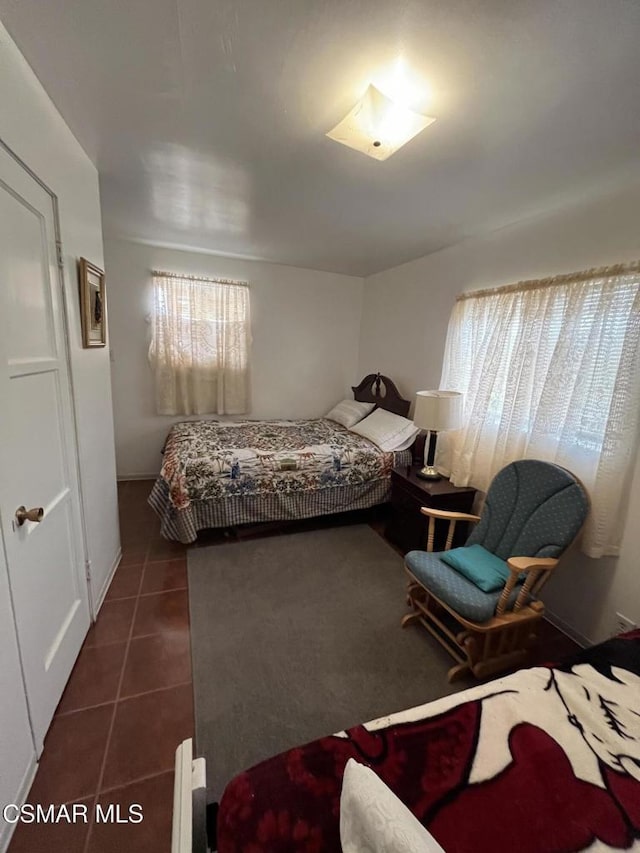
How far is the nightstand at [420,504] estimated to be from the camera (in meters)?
2.42

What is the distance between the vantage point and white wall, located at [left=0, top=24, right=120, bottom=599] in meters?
1.14

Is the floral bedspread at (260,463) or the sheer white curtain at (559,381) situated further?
the floral bedspread at (260,463)

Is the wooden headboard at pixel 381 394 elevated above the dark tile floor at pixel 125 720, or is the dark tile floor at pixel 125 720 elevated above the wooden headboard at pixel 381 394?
the wooden headboard at pixel 381 394

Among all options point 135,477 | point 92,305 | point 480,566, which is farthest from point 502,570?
point 135,477

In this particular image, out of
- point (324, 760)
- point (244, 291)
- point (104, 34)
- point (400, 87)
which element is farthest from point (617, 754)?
point (244, 291)

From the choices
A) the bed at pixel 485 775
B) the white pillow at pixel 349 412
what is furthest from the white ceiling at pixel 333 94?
the white pillow at pixel 349 412

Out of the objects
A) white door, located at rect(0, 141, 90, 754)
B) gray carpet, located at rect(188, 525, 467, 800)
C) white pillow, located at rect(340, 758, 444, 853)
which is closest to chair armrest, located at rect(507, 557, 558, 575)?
gray carpet, located at rect(188, 525, 467, 800)

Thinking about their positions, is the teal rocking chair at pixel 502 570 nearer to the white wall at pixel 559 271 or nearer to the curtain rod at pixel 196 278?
the white wall at pixel 559 271

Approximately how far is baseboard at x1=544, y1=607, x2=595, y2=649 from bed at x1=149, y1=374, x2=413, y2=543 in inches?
55.5

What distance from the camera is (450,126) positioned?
1.40 metres

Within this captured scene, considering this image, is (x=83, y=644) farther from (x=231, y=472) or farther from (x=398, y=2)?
(x=398, y=2)

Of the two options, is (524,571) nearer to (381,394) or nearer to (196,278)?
(381,394)

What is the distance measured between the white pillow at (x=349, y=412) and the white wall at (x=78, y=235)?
7.83 ft

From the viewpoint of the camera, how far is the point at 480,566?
5.91ft
